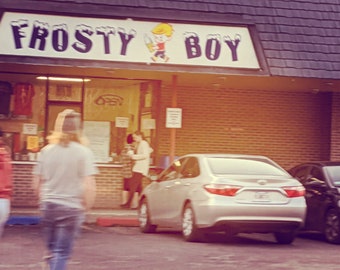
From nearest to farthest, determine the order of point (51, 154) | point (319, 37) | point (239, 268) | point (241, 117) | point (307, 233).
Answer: point (51, 154) < point (239, 268) < point (307, 233) < point (319, 37) < point (241, 117)

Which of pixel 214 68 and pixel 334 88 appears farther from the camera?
pixel 334 88

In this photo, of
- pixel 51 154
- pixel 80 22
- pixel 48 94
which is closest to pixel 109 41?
pixel 80 22

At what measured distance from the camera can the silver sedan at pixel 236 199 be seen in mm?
13805

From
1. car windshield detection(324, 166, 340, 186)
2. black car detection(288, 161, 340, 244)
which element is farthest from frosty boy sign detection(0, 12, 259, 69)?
car windshield detection(324, 166, 340, 186)

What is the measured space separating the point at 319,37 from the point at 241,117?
11.8 feet

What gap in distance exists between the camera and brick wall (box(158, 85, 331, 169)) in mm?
22047

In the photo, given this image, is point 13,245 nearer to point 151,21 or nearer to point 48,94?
point 151,21

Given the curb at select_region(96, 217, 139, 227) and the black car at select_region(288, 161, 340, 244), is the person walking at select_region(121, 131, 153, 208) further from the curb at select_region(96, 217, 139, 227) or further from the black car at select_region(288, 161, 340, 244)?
the black car at select_region(288, 161, 340, 244)

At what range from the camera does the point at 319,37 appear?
19484mm

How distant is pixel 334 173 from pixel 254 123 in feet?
21.4

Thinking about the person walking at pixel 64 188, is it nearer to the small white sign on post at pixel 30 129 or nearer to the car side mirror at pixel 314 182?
the car side mirror at pixel 314 182

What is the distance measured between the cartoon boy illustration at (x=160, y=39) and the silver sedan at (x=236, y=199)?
3.62 metres

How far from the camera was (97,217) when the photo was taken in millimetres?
18359

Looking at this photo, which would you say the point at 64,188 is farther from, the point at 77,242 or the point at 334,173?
the point at 334,173
